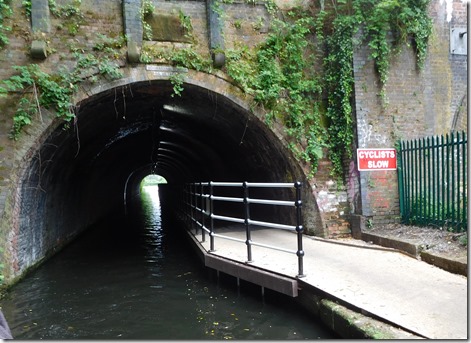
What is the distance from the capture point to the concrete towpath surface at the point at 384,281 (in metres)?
3.37

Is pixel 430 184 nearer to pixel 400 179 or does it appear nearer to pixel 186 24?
pixel 400 179

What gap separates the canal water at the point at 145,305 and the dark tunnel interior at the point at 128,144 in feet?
4.61

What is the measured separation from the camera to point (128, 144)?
1511 cm

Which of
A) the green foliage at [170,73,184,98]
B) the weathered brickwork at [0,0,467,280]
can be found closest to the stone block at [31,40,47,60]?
the weathered brickwork at [0,0,467,280]

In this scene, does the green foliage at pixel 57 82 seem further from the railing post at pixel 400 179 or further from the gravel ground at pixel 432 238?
the gravel ground at pixel 432 238

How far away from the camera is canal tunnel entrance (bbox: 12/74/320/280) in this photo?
7285 millimetres

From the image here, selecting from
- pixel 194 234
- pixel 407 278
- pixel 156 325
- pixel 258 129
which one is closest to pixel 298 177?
pixel 258 129

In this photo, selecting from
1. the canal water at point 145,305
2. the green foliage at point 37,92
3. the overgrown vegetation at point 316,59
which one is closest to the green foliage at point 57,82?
the green foliage at point 37,92

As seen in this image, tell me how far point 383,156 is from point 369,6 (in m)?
3.13

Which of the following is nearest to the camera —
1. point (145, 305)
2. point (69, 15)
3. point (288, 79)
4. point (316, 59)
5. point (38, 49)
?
point (145, 305)

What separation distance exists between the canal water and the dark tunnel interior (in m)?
1.41

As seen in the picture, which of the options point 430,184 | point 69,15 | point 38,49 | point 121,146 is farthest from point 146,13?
point 121,146

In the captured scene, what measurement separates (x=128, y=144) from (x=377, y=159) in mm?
10561

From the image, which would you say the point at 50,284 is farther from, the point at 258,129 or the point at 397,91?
the point at 397,91
